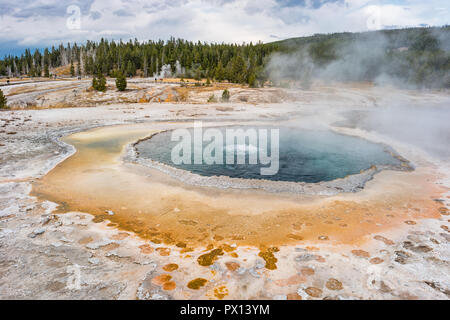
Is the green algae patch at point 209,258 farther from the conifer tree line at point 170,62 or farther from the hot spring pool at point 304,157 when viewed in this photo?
the conifer tree line at point 170,62

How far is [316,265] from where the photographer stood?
15.3ft

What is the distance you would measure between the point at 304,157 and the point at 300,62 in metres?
49.4

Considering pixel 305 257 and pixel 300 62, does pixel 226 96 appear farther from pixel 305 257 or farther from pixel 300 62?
pixel 300 62

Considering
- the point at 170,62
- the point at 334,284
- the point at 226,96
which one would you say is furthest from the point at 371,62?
the point at 334,284

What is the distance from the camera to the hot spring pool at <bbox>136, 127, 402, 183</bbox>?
10.2 metres

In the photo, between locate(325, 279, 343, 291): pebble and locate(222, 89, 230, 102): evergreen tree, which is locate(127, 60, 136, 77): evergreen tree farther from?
locate(325, 279, 343, 291): pebble

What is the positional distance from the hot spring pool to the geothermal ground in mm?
1066

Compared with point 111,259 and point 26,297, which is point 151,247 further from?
point 26,297

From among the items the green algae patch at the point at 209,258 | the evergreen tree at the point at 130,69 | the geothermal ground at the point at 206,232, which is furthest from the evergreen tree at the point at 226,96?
the evergreen tree at the point at 130,69

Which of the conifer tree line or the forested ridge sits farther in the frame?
the conifer tree line

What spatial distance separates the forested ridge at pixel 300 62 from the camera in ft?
150

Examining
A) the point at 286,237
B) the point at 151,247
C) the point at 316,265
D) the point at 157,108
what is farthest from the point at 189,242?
the point at 157,108

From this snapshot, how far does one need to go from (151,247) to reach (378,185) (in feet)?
23.5
